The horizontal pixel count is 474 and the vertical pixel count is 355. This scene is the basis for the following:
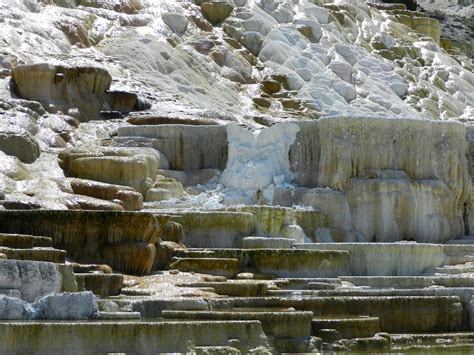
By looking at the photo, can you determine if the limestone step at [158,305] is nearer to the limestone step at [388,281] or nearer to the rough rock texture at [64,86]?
the limestone step at [388,281]

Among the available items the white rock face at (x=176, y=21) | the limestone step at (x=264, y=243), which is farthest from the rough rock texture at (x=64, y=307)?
the white rock face at (x=176, y=21)

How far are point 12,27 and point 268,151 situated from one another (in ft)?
33.5

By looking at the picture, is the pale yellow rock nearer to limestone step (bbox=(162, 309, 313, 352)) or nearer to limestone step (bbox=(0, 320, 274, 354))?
limestone step (bbox=(162, 309, 313, 352))

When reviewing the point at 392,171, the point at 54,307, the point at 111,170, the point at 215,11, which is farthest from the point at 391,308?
the point at 215,11

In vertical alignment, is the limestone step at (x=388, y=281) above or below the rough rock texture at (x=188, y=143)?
below

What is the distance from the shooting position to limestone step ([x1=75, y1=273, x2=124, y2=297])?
15.3 m

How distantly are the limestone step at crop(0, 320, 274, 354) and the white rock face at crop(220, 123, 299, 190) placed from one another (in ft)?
42.5

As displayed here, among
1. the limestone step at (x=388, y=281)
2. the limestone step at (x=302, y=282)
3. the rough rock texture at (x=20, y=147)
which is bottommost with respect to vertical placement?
the limestone step at (x=388, y=281)

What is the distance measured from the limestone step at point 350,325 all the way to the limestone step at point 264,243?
5332 millimetres

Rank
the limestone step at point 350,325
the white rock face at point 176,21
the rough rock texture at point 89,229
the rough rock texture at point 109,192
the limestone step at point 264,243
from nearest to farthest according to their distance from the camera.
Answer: the limestone step at point 350,325
the rough rock texture at point 89,229
the limestone step at point 264,243
the rough rock texture at point 109,192
the white rock face at point 176,21

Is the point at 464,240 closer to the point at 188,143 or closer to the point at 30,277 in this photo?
the point at 188,143

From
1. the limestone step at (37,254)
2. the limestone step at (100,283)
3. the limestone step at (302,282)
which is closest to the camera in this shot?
the limestone step at (37,254)

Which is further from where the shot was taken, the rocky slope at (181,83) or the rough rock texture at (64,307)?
the rocky slope at (181,83)

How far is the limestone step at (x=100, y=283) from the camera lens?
15320 millimetres
